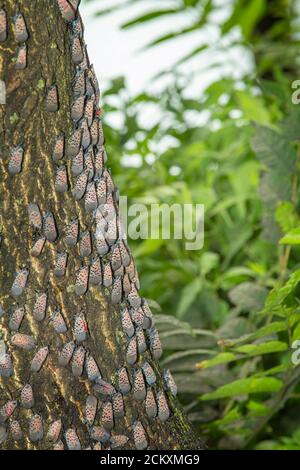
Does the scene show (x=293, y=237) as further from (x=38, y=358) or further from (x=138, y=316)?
(x=38, y=358)

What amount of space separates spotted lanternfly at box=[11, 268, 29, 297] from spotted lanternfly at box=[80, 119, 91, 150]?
0.18 m

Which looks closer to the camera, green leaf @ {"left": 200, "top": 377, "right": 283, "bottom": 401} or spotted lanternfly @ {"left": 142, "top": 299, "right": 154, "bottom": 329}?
spotted lanternfly @ {"left": 142, "top": 299, "right": 154, "bottom": 329}

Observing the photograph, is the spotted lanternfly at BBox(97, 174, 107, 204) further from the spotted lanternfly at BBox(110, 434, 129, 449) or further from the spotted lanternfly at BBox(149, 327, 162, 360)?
the spotted lanternfly at BBox(110, 434, 129, 449)

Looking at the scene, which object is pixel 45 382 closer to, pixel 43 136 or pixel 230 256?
pixel 43 136

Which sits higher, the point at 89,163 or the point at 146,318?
the point at 89,163

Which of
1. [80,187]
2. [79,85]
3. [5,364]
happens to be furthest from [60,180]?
[5,364]

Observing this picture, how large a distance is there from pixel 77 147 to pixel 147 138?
120cm

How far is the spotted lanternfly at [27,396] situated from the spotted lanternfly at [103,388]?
0.08m

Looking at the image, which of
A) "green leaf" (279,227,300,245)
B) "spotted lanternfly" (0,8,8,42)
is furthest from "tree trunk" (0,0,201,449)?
"green leaf" (279,227,300,245)

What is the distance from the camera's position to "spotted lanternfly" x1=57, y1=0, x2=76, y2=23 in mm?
814

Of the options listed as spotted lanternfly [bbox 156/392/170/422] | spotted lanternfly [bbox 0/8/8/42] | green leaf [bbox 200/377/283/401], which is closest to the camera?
spotted lanternfly [bbox 0/8/8/42]

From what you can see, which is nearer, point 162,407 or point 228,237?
point 162,407

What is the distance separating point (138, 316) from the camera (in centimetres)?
86

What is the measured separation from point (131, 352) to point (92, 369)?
0.06 m
